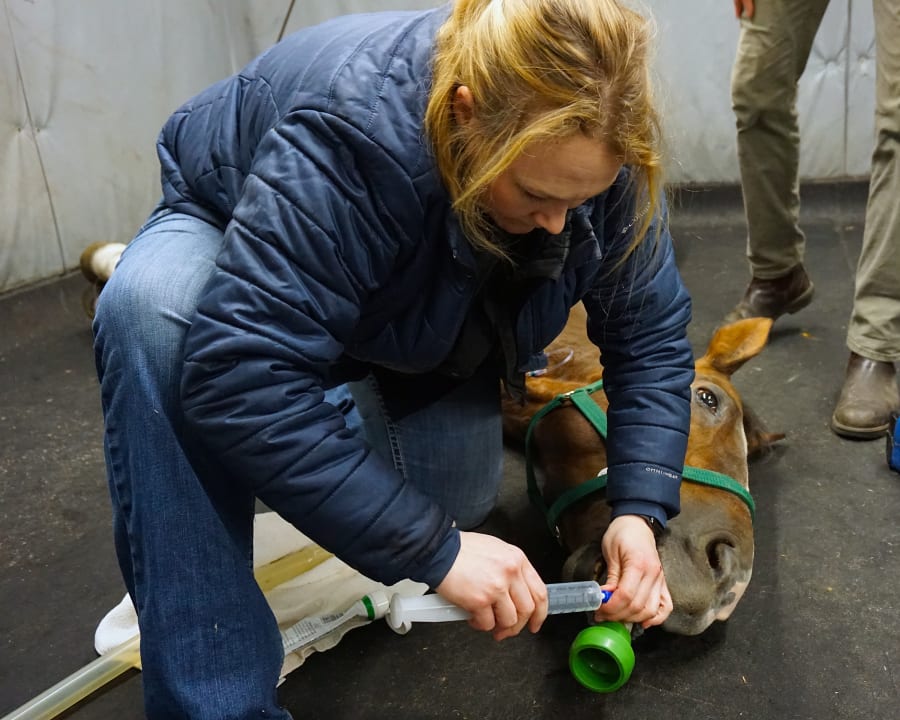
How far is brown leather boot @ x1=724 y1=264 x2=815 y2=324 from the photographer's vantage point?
8.89 feet

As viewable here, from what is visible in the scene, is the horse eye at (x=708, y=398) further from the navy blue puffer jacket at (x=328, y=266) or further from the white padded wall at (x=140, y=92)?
the white padded wall at (x=140, y=92)

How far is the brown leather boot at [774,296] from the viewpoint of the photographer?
2.71 metres

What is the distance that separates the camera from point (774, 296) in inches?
107

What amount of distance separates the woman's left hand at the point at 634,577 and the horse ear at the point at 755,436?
0.73 metres

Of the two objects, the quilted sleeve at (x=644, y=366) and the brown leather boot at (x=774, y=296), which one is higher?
the quilted sleeve at (x=644, y=366)

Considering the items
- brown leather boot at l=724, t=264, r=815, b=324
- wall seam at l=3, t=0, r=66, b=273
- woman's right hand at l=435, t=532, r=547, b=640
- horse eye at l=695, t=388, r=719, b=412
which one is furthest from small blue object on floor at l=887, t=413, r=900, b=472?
wall seam at l=3, t=0, r=66, b=273

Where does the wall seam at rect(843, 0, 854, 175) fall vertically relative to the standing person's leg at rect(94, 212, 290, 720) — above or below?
below

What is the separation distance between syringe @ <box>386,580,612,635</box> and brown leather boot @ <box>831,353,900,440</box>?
3.75 feet

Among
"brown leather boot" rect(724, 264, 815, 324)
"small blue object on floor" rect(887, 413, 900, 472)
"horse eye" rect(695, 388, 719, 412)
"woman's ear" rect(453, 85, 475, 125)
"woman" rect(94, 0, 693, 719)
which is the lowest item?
"brown leather boot" rect(724, 264, 815, 324)

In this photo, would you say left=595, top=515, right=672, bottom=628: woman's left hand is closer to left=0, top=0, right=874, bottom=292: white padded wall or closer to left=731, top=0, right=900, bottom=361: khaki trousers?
left=731, top=0, right=900, bottom=361: khaki trousers

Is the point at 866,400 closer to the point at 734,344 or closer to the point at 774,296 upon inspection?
the point at 734,344

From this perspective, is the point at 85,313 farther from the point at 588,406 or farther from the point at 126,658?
the point at 588,406

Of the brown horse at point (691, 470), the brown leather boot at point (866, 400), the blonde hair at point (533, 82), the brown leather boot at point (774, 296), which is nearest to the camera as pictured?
the blonde hair at point (533, 82)

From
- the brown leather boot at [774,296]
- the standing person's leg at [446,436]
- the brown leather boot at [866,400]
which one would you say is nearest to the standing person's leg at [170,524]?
the standing person's leg at [446,436]
